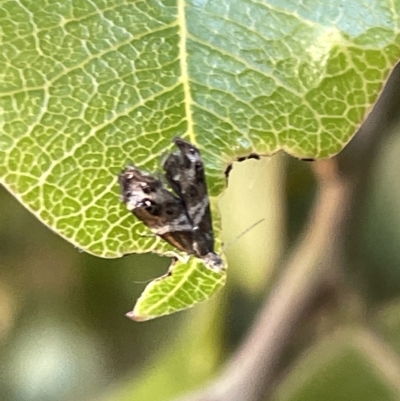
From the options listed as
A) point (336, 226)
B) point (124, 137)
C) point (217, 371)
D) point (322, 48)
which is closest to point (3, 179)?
point (124, 137)

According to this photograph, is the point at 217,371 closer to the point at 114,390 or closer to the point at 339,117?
the point at 114,390

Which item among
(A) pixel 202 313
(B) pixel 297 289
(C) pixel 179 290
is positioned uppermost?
(C) pixel 179 290

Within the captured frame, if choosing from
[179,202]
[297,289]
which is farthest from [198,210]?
[297,289]

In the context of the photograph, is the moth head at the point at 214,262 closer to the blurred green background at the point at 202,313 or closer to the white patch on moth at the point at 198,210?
the white patch on moth at the point at 198,210

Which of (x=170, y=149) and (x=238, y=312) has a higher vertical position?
(x=170, y=149)

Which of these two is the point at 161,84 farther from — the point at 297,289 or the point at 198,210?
the point at 297,289

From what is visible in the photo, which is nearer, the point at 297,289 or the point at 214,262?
the point at 214,262

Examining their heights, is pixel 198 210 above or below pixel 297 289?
above

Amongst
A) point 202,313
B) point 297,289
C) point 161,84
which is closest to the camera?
point 161,84

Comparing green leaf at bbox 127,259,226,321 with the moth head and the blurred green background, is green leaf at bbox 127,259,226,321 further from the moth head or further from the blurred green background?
the blurred green background
